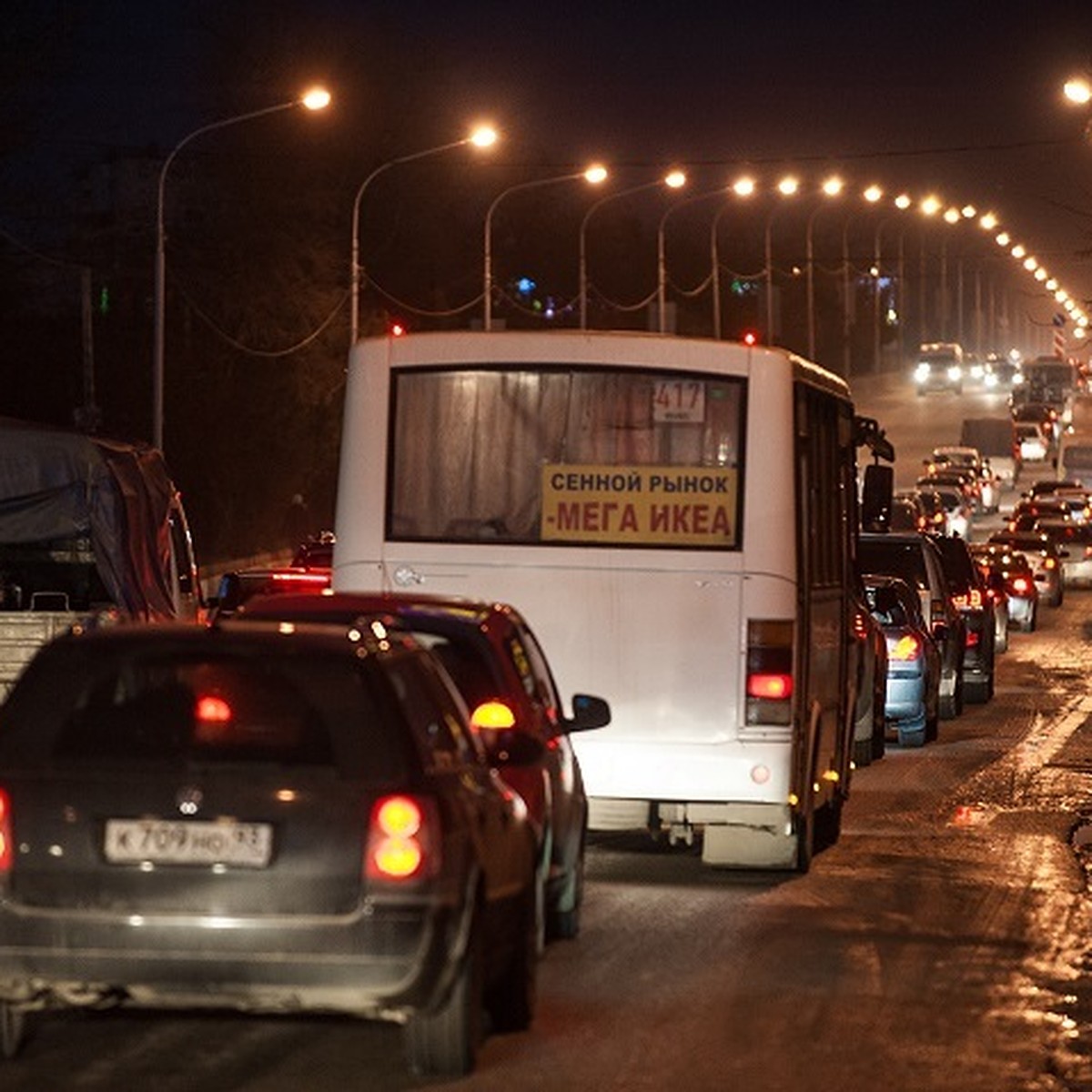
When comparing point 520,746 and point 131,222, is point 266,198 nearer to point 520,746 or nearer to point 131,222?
point 131,222

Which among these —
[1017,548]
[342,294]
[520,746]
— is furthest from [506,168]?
[520,746]

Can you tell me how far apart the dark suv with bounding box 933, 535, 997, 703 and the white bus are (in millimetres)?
17461

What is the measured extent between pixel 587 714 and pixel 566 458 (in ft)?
10.2

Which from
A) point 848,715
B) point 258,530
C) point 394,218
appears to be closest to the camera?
point 848,715

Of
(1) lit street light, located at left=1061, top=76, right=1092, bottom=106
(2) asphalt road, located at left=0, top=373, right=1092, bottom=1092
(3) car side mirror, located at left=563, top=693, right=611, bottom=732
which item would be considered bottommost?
(2) asphalt road, located at left=0, top=373, right=1092, bottom=1092

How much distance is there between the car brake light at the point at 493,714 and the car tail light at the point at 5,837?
120 inches

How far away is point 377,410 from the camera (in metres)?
16.4

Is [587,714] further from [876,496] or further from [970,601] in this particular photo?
[970,601]

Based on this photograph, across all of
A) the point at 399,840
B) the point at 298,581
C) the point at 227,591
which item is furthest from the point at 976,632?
the point at 399,840

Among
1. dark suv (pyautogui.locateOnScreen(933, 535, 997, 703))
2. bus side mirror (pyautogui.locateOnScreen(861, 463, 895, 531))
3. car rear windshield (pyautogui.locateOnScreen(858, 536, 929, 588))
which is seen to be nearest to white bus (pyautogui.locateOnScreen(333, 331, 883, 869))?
bus side mirror (pyautogui.locateOnScreen(861, 463, 895, 531))

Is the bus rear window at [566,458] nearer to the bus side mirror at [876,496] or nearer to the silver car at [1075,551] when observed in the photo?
the bus side mirror at [876,496]

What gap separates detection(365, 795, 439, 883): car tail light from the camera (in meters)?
9.49

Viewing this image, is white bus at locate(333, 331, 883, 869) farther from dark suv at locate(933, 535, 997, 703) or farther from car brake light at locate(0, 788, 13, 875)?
dark suv at locate(933, 535, 997, 703)

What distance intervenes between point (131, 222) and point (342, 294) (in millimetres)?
18028
